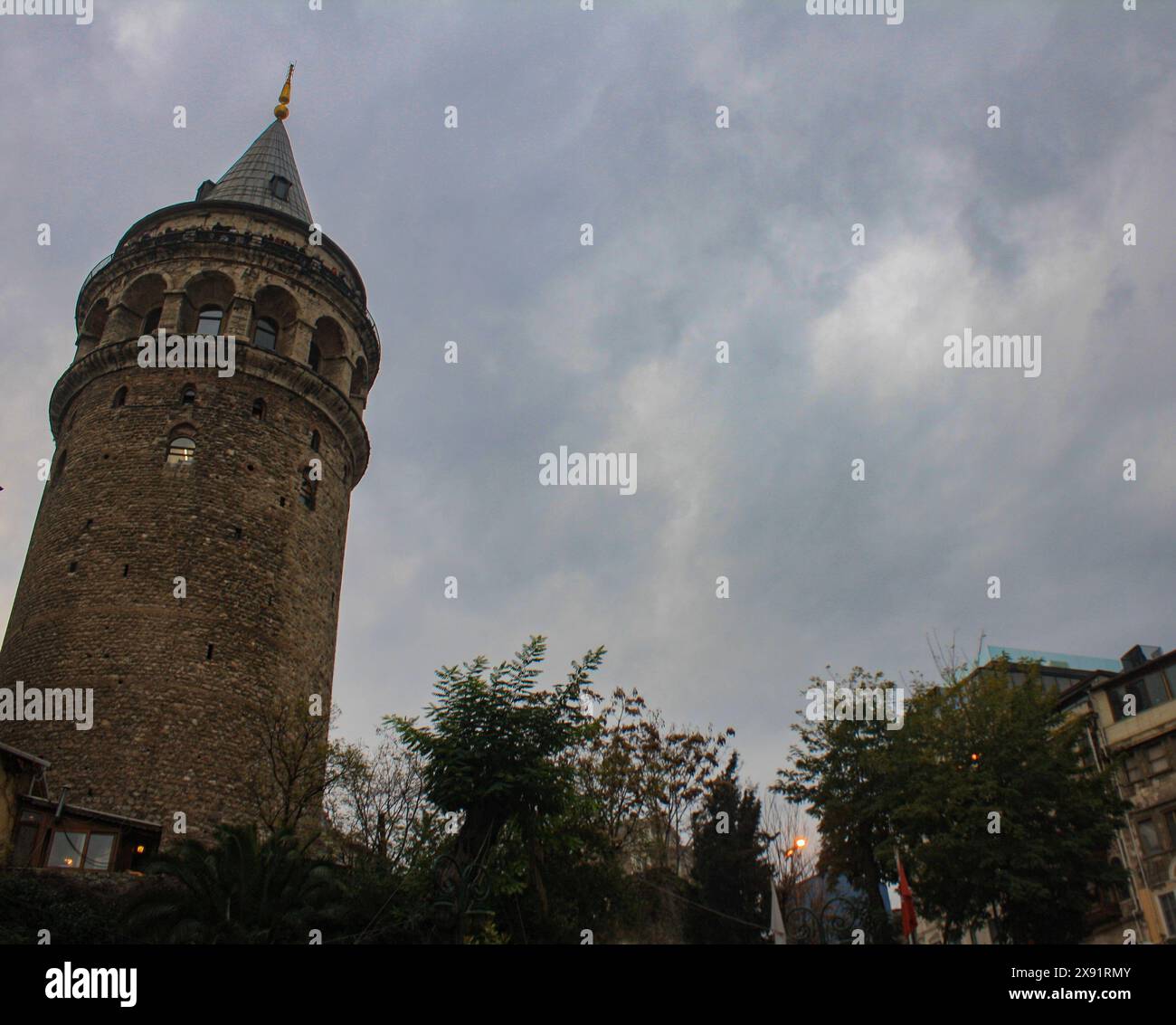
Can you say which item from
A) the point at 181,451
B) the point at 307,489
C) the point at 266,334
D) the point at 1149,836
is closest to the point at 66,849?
the point at 181,451

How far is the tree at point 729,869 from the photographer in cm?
3441

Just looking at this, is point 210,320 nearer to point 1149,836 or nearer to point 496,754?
point 496,754

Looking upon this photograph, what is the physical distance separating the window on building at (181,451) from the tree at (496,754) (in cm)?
1071

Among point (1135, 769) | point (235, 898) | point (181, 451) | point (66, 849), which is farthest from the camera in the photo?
point (1135, 769)

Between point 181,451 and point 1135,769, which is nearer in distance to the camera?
point 181,451

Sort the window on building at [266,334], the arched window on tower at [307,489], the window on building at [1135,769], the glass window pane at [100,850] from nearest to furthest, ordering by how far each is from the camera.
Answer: the glass window pane at [100,850] → the window on building at [1135,769] → the arched window on tower at [307,489] → the window on building at [266,334]

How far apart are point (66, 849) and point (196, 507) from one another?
31.4 ft

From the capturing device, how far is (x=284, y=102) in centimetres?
3962

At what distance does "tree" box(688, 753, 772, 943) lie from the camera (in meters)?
34.4

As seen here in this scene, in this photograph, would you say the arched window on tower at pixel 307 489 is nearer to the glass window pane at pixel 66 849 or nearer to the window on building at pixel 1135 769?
the glass window pane at pixel 66 849

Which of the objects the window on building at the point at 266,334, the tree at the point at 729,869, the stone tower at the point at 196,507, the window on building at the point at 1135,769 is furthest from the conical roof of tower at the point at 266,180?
the window on building at the point at 1135,769

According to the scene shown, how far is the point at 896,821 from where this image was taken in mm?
27875
